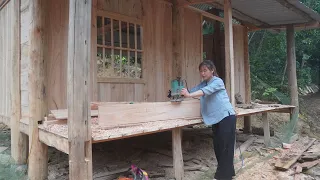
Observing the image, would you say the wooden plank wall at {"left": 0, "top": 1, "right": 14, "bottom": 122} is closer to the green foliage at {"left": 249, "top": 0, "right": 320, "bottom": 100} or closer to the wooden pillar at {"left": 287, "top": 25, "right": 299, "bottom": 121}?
the wooden pillar at {"left": 287, "top": 25, "right": 299, "bottom": 121}

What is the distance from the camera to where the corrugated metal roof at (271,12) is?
690cm

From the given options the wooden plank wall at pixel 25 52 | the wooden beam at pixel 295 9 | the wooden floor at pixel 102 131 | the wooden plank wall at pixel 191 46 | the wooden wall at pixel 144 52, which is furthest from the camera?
the wooden plank wall at pixel 191 46

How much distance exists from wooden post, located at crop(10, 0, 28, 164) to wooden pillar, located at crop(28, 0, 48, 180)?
0.73m

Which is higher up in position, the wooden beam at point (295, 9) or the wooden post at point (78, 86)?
the wooden beam at point (295, 9)

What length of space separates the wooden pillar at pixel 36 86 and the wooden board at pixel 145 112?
126 cm

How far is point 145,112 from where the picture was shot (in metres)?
4.22

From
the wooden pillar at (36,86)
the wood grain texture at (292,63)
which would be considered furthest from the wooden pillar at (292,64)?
the wooden pillar at (36,86)

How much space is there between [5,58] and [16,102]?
1425 millimetres

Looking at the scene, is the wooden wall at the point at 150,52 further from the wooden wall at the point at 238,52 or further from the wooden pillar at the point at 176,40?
the wooden wall at the point at 238,52

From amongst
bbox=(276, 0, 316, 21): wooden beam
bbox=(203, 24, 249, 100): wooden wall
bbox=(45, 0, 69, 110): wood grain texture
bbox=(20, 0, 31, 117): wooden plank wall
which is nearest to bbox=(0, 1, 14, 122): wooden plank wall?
bbox=(20, 0, 31, 117): wooden plank wall

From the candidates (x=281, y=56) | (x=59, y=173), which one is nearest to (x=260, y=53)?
(x=281, y=56)

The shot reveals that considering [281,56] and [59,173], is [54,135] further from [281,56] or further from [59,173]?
[281,56]

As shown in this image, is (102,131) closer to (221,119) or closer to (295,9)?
(221,119)

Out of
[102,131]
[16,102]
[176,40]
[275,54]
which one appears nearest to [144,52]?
[176,40]
